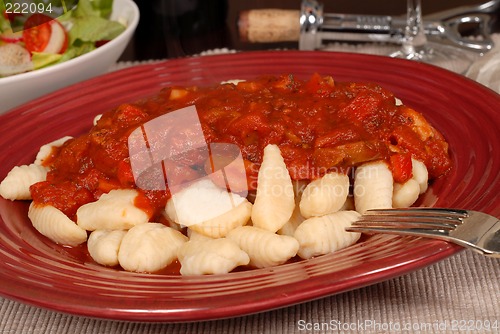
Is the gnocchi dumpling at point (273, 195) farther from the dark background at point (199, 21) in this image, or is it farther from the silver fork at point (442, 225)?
the dark background at point (199, 21)

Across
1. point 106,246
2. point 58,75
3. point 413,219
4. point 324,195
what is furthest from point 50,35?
point 413,219

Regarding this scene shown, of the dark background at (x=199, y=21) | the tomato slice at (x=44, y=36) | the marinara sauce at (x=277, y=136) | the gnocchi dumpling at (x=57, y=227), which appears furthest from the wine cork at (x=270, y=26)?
the gnocchi dumpling at (x=57, y=227)

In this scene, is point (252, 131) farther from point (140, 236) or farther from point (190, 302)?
point (190, 302)

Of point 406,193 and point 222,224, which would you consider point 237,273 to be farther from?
point 406,193

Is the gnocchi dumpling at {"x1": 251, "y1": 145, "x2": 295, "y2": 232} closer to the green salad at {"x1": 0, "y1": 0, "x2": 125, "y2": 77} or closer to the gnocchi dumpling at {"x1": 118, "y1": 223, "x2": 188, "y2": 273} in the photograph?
the gnocchi dumpling at {"x1": 118, "y1": 223, "x2": 188, "y2": 273}

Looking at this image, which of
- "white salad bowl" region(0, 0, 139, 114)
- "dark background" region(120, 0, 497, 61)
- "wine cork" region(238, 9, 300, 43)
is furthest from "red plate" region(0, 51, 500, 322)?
"dark background" region(120, 0, 497, 61)
